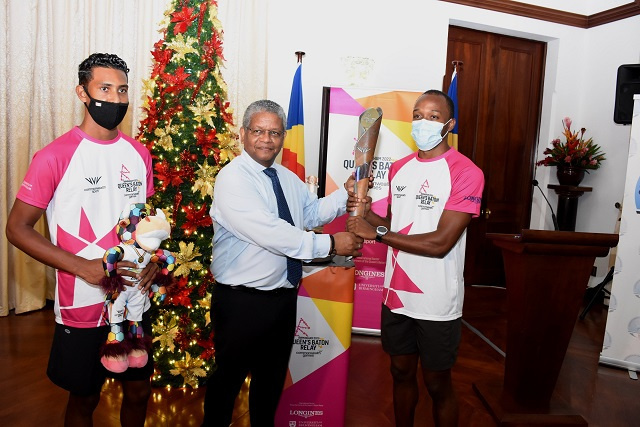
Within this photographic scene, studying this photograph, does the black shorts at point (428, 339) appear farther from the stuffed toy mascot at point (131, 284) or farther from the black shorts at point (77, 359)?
the black shorts at point (77, 359)

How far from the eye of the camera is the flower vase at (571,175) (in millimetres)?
5559

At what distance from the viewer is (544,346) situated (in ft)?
8.79

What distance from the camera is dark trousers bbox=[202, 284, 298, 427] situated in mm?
1878

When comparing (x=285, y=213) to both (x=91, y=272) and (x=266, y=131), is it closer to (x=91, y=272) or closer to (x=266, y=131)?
(x=266, y=131)

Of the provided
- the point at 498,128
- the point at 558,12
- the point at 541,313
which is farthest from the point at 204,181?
the point at 558,12

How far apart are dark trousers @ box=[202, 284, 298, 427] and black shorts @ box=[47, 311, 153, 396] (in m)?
0.44

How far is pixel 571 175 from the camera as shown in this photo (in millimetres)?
5574

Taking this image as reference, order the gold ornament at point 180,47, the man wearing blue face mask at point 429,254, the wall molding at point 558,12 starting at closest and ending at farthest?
the man wearing blue face mask at point 429,254 → the gold ornament at point 180,47 → the wall molding at point 558,12

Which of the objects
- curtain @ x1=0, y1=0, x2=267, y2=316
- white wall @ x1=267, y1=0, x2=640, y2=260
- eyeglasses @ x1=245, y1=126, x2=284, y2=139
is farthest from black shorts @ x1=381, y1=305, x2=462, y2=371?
curtain @ x1=0, y1=0, x2=267, y2=316

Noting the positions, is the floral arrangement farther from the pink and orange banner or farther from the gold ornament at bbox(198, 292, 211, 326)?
the gold ornament at bbox(198, 292, 211, 326)

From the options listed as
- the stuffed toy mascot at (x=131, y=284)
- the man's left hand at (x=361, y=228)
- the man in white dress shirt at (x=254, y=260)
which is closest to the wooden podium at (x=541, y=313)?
the man's left hand at (x=361, y=228)

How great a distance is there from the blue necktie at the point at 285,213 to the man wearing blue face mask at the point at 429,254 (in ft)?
1.04

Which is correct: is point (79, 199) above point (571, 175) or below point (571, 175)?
below

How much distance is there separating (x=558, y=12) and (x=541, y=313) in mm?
4618
